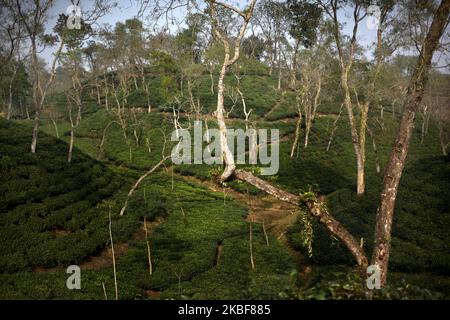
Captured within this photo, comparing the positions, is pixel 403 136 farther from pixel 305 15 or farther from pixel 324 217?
pixel 305 15

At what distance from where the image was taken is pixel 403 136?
904 cm

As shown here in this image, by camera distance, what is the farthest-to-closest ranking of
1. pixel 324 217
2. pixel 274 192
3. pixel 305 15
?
pixel 305 15
pixel 274 192
pixel 324 217

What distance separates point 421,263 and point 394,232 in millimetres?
3301

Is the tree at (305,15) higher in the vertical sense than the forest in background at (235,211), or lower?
higher

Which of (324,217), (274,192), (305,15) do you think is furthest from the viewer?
(305,15)

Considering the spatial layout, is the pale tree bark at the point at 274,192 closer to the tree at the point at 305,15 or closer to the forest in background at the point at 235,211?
the forest in background at the point at 235,211

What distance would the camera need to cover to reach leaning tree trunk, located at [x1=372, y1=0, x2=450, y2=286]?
8.77 metres

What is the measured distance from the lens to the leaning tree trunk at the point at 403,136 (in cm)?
877

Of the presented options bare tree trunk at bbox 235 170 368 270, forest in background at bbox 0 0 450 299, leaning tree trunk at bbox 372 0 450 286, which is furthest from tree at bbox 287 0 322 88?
bare tree trunk at bbox 235 170 368 270

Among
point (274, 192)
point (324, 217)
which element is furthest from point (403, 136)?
point (274, 192)

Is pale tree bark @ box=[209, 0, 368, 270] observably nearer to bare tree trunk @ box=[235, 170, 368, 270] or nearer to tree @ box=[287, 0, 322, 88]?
bare tree trunk @ box=[235, 170, 368, 270]

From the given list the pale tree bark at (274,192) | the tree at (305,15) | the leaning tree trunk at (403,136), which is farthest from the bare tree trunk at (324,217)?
the tree at (305,15)

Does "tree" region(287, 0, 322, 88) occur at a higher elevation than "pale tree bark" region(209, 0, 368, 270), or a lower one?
higher
